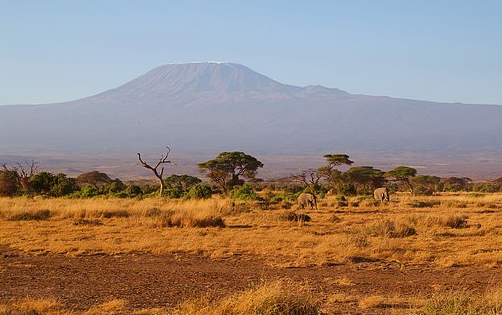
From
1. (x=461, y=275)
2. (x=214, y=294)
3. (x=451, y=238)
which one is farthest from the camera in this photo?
(x=451, y=238)

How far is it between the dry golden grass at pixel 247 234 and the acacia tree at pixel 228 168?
20908 millimetres

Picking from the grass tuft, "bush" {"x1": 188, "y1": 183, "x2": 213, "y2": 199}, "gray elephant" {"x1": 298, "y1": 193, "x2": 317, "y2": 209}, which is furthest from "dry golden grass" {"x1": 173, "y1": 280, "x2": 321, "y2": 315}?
"bush" {"x1": 188, "y1": 183, "x2": 213, "y2": 199}

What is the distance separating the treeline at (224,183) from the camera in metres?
33.7

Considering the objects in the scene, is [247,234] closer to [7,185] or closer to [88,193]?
[88,193]

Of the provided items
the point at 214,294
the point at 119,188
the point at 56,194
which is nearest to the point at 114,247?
the point at 214,294

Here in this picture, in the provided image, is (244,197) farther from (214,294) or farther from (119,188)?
(214,294)

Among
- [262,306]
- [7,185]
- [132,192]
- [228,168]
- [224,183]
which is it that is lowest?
[224,183]

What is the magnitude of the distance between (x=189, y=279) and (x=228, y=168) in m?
35.3

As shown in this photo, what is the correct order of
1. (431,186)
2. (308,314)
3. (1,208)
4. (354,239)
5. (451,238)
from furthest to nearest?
(431,186) < (1,208) < (451,238) < (354,239) < (308,314)

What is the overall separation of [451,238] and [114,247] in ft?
28.0

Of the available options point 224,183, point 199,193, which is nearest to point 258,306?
point 199,193

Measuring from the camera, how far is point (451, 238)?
16.2 meters

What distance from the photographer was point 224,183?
44656 millimetres

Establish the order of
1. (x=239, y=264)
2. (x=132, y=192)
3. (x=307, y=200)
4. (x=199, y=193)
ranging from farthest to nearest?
1. (x=132, y=192)
2. (x=199, y=193)
3. (x=307, y=200)
4. (x=239, y=264)
